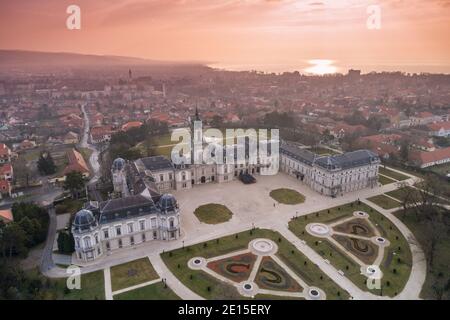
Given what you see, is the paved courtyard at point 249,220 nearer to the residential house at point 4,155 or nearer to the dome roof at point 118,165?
the dome roof at point 118,165

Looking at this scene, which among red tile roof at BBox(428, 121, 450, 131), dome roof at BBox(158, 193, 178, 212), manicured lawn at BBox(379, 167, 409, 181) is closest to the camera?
dome roof at BBox(158, 193, 178, 212)

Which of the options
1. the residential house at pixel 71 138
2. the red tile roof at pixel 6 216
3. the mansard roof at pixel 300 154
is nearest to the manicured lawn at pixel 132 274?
the red tile roof at pixel 6 216

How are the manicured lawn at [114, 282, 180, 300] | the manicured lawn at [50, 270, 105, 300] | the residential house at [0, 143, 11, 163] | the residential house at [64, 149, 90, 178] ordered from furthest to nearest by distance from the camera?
1. the residential house at [0, 143, 11, 163]
2. the residential house at [64, 149, 90, 178]
3. the manicured lawn at [50, 270, 105, 300]
4. the manicured lawn at [114, 282, 180, 300]

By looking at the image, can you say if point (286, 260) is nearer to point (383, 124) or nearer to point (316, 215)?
point (316, 215)

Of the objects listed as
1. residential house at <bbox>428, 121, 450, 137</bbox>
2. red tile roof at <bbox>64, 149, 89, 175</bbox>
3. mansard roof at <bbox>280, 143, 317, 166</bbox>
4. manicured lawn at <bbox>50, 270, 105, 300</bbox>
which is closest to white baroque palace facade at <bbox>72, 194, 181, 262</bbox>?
manicured lawn at <bbox>50, 270, 105, 300</bbox>

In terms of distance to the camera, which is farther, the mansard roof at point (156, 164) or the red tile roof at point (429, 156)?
the red tile roof at point (429, 156)

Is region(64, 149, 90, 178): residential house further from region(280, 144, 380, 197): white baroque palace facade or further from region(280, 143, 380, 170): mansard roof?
region(280, 143, 380, 170): mansard roof

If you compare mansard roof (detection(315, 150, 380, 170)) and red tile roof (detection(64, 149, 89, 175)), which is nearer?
mansard roof (detection(315, 150, 380, 170))
